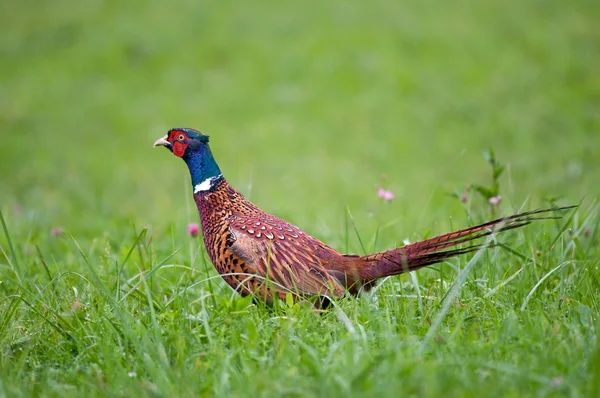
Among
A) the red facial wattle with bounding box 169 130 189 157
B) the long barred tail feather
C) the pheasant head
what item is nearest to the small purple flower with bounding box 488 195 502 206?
the long barred tail feather

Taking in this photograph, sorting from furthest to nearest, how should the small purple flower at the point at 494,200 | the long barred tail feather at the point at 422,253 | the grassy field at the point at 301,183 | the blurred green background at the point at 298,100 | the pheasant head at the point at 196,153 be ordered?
the blurred green background at the point at 298,100 → the small purple flower at the point at 494,200 → the pheasant head at the point at 196,153 → the long barred tail feather at the point at 422,253 → the grassy field at the point at 301,183

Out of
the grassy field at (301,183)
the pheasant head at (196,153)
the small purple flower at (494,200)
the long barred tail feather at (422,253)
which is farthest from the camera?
the small purple flower at (494,200)

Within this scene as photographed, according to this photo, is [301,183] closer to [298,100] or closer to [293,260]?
[298,100]

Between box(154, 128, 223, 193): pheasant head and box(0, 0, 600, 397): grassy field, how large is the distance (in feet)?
1.30

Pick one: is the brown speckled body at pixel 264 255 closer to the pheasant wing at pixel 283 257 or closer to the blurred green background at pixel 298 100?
the pheasant wing at pixel 283 257

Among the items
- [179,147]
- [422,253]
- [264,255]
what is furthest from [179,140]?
[422,253]

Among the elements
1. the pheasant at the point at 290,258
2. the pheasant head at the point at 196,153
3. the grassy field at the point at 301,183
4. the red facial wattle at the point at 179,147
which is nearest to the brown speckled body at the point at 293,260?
the pheasant at the point at 290,258

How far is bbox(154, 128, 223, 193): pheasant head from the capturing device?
385 centimetres

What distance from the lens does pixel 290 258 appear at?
138 inches

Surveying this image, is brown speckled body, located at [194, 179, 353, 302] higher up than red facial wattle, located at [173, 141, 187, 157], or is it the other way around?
red facial wattle, located at [173, 141, 187, 157]

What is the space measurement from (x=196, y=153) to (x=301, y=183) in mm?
4646

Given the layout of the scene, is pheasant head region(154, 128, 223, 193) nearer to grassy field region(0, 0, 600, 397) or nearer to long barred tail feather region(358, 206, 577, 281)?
grassy field region(0, 0, 600, 397)

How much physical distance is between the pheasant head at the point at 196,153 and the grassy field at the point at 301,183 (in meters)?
0.40

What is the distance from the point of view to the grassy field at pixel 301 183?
2719 millimetres
